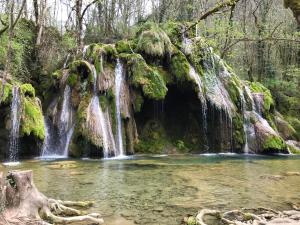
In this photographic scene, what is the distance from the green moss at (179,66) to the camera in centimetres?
2016

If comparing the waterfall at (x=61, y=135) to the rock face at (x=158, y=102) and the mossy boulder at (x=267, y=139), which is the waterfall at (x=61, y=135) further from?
the mossy boulder at (x=267, y=139)

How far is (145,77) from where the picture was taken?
1931 cm

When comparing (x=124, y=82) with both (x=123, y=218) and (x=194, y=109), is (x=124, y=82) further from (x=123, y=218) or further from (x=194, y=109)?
(x=123, y=218)

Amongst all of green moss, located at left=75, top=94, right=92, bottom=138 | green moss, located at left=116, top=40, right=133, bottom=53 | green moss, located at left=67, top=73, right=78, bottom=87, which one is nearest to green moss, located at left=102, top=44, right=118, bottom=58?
green moss, located at left=116, top=40, right=133, bottom=53

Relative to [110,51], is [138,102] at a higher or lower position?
lower

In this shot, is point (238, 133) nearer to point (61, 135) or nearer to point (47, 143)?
point (61, 135)

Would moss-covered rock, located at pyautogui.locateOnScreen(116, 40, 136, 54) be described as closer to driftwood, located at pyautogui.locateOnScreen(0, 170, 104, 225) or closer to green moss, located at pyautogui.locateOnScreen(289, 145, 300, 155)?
green moss, located at pyautogui.locateOnScreen(289, 145, 300, 155)

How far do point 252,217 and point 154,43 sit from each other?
14.9 m

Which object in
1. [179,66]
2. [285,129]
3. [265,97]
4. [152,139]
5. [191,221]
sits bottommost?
[191,221]

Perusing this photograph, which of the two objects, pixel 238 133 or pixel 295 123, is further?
pixel 295 123

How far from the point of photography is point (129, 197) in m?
8.65

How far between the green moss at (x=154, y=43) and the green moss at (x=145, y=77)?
963 mm

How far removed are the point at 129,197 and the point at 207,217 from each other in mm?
2118

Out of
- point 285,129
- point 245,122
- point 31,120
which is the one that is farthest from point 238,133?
point 31,120
